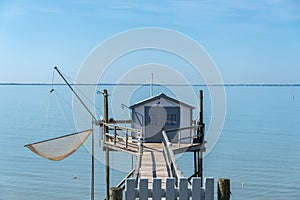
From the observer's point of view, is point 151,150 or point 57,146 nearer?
point 151,150

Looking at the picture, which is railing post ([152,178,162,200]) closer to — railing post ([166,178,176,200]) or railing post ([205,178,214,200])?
railing post ([166,178,176,200])

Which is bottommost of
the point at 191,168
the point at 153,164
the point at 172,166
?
the point at 191,168

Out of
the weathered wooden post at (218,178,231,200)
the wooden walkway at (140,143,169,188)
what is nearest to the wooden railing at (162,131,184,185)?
the wooden walkway at (140,143,169,188)

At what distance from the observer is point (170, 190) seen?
556 centimetres

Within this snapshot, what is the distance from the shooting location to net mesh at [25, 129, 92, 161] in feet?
50.8

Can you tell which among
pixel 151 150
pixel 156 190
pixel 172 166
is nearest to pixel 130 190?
pixel 156 190

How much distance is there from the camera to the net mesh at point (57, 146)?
15.5 metres

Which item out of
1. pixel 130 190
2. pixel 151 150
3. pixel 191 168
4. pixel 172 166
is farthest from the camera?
pixel 191 168

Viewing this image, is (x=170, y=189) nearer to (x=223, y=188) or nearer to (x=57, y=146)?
(x=223, y=188)

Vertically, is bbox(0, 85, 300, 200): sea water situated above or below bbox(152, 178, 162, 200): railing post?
below

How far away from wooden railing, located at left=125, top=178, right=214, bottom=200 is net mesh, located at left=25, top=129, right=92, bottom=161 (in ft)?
32.9

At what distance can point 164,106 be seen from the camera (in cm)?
1767

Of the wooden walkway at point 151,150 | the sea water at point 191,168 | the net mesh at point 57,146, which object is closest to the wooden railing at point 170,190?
the wooden walkway at point 151,150

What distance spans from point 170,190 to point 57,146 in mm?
11617
